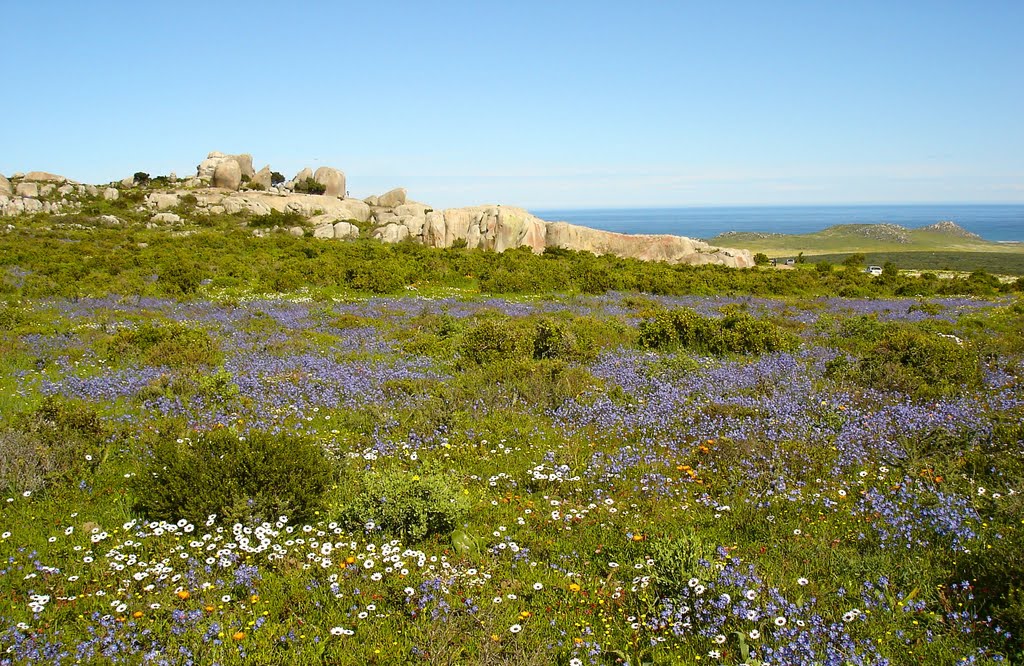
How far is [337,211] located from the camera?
73.9m

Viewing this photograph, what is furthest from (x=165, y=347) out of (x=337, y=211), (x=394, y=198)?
(x=394, y=198)

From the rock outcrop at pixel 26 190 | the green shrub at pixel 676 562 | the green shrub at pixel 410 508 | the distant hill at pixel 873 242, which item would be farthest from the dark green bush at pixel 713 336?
the distant hill at pixel 873 242

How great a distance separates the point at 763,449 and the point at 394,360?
8794 millimetres

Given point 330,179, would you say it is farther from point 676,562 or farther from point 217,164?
point 676,562

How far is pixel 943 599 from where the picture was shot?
473cm

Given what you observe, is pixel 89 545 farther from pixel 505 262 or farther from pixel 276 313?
pixel 505 262

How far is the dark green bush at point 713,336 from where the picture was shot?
15.3m

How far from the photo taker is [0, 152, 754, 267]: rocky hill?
170ft

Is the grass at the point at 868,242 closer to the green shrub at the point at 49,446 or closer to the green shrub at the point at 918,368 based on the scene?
the green shrub at the point at 918,368

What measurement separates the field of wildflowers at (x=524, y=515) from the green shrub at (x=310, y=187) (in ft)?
266

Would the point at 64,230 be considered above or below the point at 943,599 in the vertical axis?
above

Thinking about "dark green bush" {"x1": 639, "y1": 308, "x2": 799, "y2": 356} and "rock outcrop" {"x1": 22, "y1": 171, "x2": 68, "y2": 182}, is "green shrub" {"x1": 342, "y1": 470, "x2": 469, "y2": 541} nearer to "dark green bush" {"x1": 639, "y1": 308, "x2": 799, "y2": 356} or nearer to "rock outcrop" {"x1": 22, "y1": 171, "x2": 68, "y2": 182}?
"dark green bush" {"x1": 639, "y1": 308, "x2": 799, "y2": 356}

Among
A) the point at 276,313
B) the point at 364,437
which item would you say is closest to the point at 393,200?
the point at 276,313

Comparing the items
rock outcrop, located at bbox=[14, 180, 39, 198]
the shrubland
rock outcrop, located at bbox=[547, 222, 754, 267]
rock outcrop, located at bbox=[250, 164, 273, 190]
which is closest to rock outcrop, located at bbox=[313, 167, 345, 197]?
rock outcrop, located at bbox=[250, 164, 273, 190]
